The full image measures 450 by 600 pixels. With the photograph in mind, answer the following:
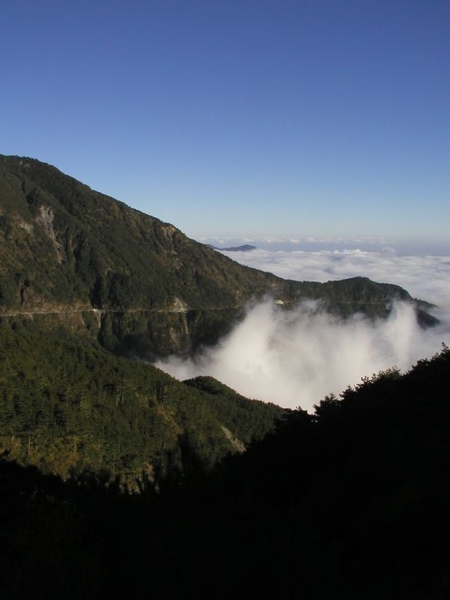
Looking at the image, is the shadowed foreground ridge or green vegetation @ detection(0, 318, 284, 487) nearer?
the shadowed foreground ridge

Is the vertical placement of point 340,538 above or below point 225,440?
above

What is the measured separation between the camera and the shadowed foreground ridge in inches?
345

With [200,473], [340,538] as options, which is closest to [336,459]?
[200,473]

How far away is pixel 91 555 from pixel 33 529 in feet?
7.03

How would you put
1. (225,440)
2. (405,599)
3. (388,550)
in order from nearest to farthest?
1. (405,599)
2. (388,550)
3. (225,440)

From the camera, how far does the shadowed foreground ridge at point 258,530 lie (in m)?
8.76

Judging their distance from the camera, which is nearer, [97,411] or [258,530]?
[258,530]

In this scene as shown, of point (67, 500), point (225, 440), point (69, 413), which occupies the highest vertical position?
point (67, 500)

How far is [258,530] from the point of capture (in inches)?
420

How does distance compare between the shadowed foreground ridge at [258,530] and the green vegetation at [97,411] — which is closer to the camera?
the shadowed foreground ridge at [258,530]

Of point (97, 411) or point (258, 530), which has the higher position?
point (258, 530)

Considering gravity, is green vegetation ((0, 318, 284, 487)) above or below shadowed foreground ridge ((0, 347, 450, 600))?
Answer: below

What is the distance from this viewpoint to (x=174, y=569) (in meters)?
9.09

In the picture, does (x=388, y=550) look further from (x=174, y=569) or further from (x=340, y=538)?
(x=174, y=569)
